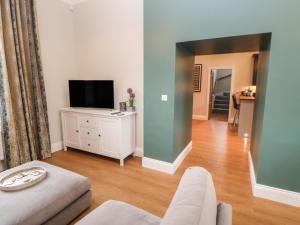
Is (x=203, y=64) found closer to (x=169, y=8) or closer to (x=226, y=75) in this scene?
(x=226, y=75)

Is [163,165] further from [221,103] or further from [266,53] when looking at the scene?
[221,103]

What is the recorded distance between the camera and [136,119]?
3.37m

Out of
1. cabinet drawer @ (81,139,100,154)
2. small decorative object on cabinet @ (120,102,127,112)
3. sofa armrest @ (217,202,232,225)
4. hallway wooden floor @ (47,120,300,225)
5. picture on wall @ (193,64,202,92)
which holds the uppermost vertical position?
picture on wall @ (193,64,202,92)

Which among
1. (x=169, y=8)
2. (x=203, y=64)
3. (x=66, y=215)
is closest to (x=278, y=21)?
(x=169, y=8)

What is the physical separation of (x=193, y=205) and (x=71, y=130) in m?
3.20

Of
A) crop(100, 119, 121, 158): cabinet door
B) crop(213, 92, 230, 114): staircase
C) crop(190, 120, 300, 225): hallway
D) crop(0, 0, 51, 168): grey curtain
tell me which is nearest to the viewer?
crop(190, 120, 300, 225): hallway

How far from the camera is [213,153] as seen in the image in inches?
143

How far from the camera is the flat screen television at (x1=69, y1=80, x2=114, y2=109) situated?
338cm

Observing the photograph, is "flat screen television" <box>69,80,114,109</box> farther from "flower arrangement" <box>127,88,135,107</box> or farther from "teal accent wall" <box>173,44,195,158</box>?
"teal accent wall" <box>173,44,195,158</box>

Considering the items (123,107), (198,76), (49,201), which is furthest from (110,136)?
(198,76)

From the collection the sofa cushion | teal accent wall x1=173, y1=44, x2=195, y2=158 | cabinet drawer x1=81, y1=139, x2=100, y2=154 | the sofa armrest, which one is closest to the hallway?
teal accent wall x1=173, y1=44, x2=195, y2=158

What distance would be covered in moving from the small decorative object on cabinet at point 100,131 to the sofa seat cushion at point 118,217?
63.7 inches

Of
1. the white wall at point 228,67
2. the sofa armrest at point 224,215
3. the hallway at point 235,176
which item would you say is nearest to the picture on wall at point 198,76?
the white wall at point 228,67

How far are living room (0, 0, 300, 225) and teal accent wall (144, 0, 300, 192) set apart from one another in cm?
1
